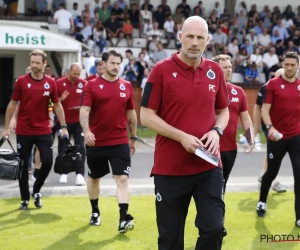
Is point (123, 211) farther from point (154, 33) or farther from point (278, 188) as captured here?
point (154, 33)

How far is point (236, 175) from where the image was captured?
14.4m

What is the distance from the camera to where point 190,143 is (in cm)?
570

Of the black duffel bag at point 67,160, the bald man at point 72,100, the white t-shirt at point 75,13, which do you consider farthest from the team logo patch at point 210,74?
the white t-shirt at point 75,13

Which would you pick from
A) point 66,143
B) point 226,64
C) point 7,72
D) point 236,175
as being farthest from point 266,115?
point 7,72

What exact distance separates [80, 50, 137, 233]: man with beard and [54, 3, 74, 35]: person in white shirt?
54.0 feet

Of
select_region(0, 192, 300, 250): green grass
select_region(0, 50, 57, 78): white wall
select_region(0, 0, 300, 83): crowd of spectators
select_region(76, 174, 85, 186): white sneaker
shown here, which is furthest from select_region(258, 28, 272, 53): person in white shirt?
select_region(0, 192, 300, 250): green grass

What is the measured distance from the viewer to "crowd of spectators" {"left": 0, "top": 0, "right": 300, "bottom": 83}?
25422mm

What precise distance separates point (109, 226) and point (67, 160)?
6.11ft

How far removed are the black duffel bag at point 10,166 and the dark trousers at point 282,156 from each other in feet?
11.1

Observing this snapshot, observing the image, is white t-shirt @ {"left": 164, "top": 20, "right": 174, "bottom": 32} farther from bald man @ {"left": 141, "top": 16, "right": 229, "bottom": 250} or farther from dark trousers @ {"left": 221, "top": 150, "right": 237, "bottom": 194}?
bald man @ {"left": 141, "top": 16, "right": 229, "bottom": 250}

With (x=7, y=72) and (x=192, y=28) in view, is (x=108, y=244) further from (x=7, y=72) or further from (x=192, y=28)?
(x=7, y=72)

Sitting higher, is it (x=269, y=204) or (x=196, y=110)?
(x=196, y=110)

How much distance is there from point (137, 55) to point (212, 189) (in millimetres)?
20631

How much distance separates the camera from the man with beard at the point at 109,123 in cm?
882
